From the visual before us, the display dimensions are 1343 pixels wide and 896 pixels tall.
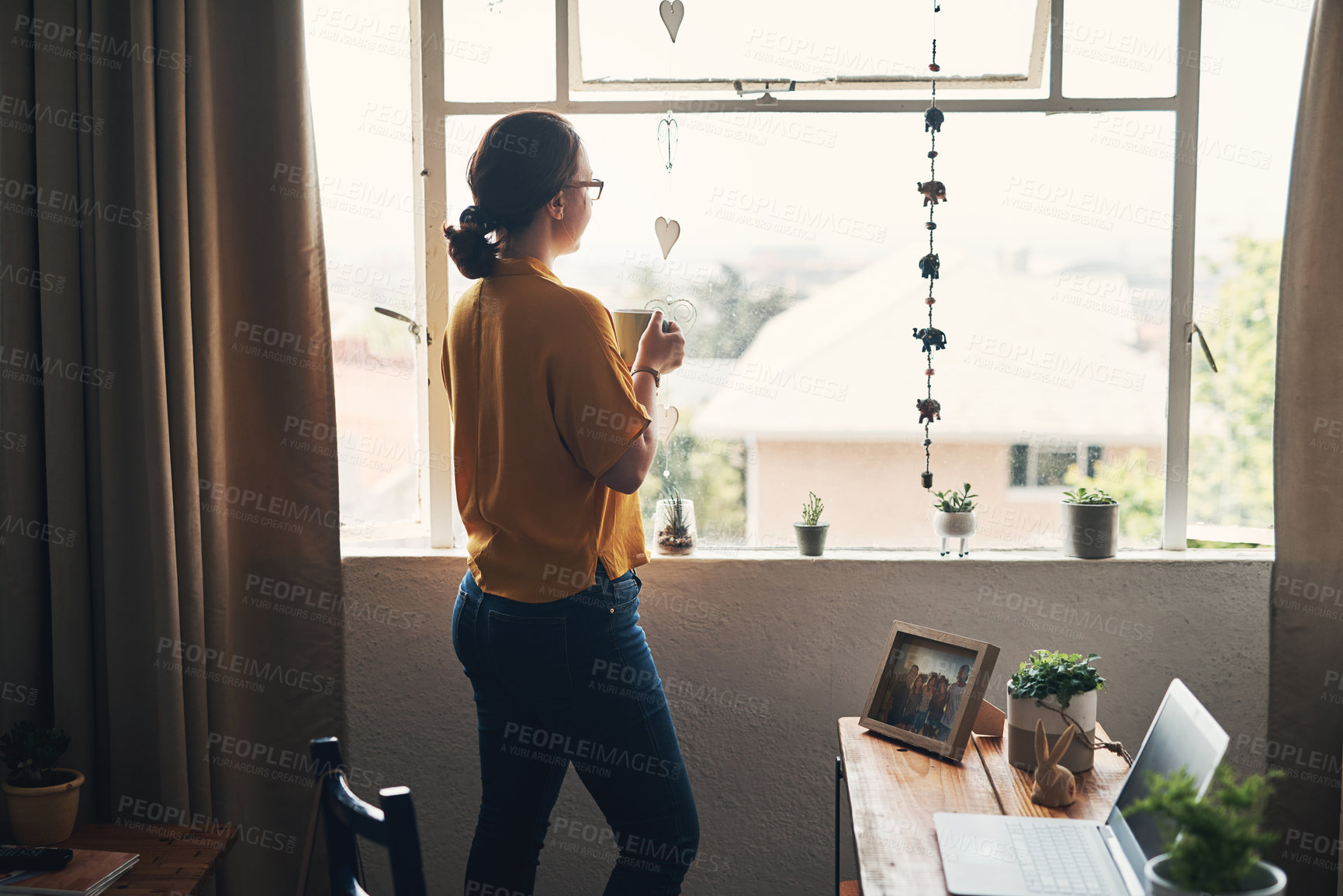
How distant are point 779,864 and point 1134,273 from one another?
1406mm

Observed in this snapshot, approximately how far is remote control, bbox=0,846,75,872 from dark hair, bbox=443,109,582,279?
106 cm

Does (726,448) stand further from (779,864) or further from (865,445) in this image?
(779,864)

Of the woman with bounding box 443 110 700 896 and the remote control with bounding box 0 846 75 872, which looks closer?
the woman with bounding box 443 110 700 896

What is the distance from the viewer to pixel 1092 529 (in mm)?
1914

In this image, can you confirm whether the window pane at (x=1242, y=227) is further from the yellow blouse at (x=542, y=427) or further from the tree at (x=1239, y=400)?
the yellow blouse at (x=542, y=427)

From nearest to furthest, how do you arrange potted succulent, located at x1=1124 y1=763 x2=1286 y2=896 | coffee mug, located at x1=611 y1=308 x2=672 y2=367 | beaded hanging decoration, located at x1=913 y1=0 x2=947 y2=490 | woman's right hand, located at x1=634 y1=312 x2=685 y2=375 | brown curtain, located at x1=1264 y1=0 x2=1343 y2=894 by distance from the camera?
potted succulent, located at x1=1124 y1=763 x2=1286 y2=896 → woman's right hand, located at x1=634 y1=312 x2=685 y2=375 → coffee mug, located at x1=611 y1=308 x2=672 y2=367 → brown curtain, located at x1=1264 y1=0 x2=1343 y2=894 → beaded hanging decoration, located at x1=913 y1=0 x2=947 y2=490

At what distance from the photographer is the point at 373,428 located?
6.65ft

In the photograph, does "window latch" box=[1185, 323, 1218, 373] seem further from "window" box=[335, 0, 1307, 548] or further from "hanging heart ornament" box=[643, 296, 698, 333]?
"hanging heart ornament" box=[643, 296, 698, 333]

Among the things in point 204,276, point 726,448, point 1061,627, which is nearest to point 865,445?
point 726,448

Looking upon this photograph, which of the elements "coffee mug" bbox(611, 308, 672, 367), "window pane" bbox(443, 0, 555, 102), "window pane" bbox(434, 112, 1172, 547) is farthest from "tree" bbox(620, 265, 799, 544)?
"window pane" bbox(443, 0, 555, 102)

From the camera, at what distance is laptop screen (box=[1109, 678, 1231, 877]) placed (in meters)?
1.02

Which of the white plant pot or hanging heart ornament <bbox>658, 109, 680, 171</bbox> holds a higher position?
hanging heart ornament <bbox>658, 109, 680, 171</bbox>

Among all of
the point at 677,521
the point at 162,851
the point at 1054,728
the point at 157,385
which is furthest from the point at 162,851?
the point at 1054,728

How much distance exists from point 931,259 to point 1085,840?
114 centimetres
